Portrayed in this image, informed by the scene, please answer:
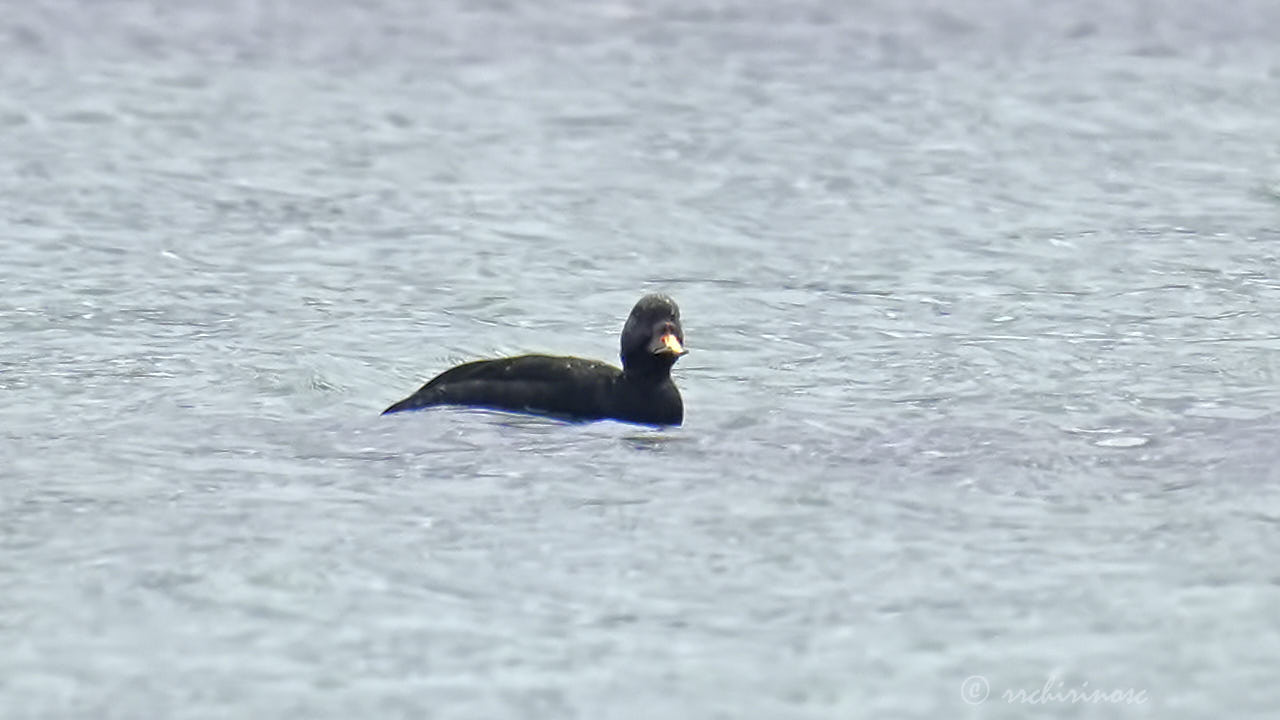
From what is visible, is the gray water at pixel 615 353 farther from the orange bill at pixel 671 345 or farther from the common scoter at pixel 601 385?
the orange bill at pixel 671 345

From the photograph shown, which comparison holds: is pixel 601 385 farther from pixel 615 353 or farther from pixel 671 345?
pixel 615 353

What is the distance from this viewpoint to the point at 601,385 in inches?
461

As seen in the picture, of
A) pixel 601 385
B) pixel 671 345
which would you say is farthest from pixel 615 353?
pixel 671 345

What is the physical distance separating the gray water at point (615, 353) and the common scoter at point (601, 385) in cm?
20

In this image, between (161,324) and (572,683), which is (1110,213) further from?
(572,683)

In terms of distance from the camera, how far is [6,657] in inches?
317

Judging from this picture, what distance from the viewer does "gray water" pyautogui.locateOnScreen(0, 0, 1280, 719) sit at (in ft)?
26.7

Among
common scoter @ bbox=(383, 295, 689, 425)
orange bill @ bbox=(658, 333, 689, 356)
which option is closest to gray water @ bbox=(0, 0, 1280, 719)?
common scoter @ bbox=(383, 295, 689, 425)

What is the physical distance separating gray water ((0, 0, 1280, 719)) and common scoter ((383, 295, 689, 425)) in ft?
0.66

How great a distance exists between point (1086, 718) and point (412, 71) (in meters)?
17.4

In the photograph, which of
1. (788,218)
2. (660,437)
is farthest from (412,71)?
(660,437)

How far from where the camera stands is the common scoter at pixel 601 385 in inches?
455

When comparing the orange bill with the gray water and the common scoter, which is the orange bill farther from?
the gray water

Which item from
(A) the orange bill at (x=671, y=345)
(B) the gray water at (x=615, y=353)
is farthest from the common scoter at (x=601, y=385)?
(B) the gray water at (x=615, y=353)
